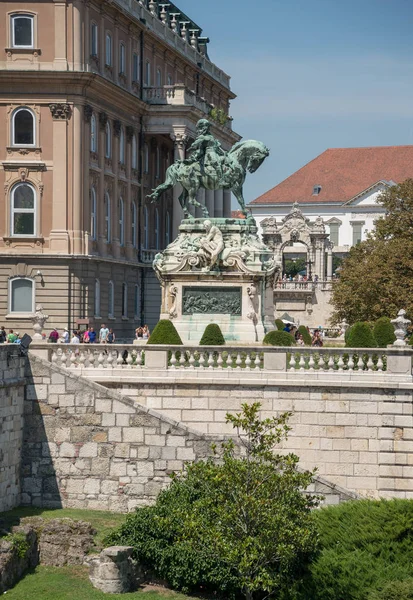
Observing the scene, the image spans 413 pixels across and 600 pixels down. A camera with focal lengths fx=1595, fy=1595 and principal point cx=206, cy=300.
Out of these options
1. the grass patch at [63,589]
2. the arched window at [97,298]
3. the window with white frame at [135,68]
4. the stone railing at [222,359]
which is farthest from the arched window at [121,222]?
the grass patch at [63,589]

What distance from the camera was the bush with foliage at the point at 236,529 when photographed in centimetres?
3041

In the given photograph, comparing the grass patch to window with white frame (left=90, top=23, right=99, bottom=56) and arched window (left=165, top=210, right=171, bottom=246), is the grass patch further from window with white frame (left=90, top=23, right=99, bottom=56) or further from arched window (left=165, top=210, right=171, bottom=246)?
arched window (left=165, top=210, right=171, bottom=246)

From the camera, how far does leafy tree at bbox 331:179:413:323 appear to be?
229ft

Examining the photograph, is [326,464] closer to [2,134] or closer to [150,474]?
[150,474]

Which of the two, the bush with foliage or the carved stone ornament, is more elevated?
the carved stone ornament

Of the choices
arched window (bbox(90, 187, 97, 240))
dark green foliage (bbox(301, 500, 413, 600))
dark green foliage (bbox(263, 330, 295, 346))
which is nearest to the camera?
dark green foliage (bbox(301, 500, 413, 600))

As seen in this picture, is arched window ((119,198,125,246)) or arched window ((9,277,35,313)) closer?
arched window ((9,277,35,313))

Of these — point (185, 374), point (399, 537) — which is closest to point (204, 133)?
point (185, 374)

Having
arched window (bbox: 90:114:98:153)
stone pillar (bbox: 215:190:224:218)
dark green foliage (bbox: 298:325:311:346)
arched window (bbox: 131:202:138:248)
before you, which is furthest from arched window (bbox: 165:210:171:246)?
dark green foliage (bbox: 298:325:311:346)

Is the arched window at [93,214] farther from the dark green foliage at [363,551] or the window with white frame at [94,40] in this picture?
the dark green foliage at [363,551]

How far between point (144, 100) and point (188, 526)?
210 feet

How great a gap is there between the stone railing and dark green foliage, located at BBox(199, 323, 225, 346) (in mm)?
Answer: 3518

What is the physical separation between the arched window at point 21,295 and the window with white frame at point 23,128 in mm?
6612

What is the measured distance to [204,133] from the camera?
5175 cm
